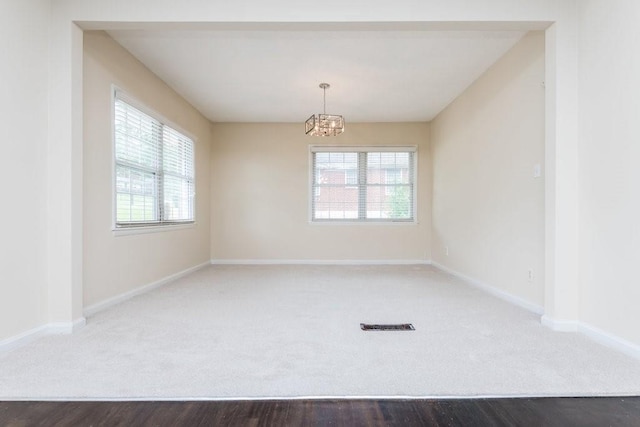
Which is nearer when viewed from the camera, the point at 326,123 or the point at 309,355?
the point at 309,355

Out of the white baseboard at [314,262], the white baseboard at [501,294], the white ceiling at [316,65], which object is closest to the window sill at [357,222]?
the white baseboard at [314,262]

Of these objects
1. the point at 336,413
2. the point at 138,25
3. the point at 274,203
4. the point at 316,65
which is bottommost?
the point at 336,413

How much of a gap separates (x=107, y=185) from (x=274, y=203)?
3467 mm

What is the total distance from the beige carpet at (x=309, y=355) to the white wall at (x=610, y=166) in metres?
0.34

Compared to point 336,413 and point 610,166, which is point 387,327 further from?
point 610,166

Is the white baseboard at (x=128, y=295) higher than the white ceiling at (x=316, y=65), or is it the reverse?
the white ceiling at (x=316, y=65)

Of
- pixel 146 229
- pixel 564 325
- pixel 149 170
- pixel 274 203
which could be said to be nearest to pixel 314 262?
pixel 274 203

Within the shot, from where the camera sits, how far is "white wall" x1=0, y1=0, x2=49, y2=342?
7.87 ft

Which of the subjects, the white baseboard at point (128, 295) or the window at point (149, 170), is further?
the window at point (149, 170)

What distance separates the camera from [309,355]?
232 cm

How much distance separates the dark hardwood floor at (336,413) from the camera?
1606mm

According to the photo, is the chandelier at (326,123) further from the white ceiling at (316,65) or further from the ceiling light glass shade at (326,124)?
the white ceiling at (316,65)

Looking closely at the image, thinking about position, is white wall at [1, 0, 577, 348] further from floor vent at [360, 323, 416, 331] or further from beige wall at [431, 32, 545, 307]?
floor vent at [360, 323, 416, 331]

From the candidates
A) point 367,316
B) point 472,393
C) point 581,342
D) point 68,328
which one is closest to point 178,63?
point 68,328
